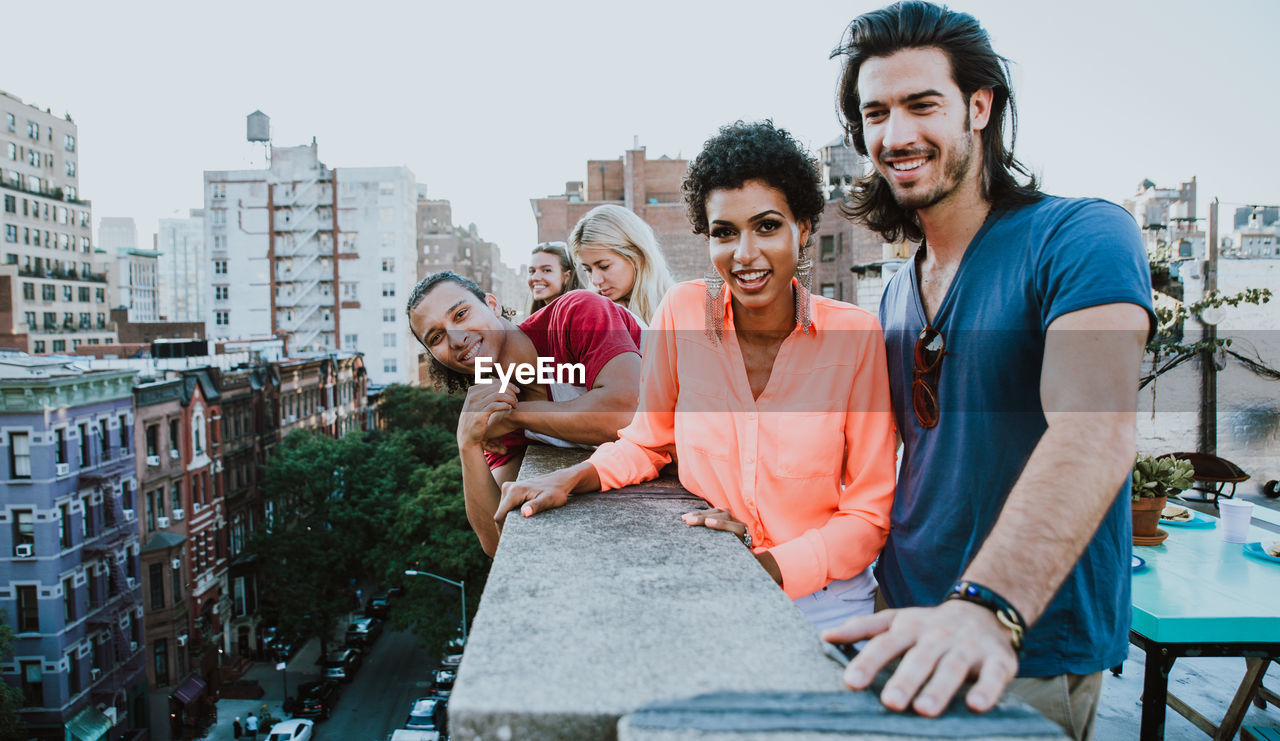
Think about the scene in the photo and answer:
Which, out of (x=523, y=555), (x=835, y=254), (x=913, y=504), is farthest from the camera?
(x=835, y=254)

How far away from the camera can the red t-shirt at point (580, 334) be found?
3.32 metres

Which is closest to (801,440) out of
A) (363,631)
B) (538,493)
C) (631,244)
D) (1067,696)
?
(538,493)

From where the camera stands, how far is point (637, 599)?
4.69 feet

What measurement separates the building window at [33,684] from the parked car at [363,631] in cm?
890

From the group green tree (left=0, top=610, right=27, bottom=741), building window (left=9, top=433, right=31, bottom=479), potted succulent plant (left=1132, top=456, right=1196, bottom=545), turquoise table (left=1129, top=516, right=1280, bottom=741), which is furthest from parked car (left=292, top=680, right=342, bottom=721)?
potted succulent plant (left=1132, top=456, right=1196, bottom=545)

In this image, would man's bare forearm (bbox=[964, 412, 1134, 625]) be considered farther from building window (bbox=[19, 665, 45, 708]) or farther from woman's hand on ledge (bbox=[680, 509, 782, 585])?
building window (bbox=[19, 665, 45, 708])

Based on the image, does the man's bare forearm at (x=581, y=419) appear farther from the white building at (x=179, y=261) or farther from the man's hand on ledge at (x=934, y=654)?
the white building at (x=179, y=261)

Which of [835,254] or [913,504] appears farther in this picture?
[835,254]

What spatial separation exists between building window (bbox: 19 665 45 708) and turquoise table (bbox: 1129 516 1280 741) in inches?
939

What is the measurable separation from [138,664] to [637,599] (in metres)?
25.9

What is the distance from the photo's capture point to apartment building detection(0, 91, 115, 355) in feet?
162

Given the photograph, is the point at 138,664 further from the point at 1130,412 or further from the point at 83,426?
the point at 1130,412

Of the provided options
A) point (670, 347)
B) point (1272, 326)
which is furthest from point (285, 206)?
point (670, 347)

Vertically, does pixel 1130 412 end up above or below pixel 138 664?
above
